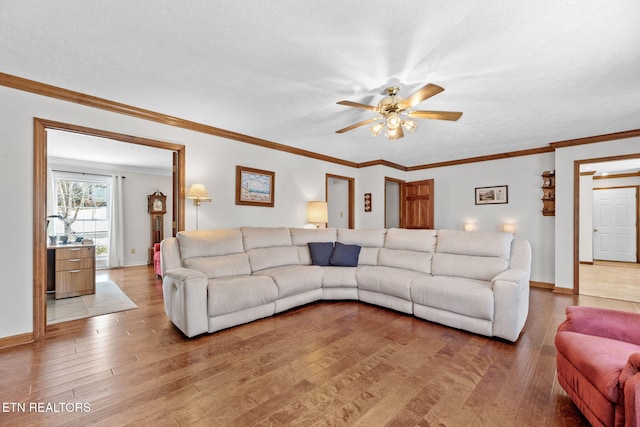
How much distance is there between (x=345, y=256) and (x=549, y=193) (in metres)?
3.61

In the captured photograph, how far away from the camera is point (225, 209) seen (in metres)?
4.02

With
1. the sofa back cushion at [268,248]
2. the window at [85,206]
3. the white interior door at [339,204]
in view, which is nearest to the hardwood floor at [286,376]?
the sofa back cushion at [268,248]

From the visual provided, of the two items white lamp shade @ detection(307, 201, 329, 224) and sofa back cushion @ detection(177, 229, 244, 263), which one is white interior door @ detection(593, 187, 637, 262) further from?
sofa back cushion @ detection(177, 229, 244, 263)

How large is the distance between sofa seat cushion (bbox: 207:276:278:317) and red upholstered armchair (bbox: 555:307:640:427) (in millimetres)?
2438

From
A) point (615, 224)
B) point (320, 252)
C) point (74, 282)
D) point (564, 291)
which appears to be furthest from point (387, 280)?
point (615, 224)

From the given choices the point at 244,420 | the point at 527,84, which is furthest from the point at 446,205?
the point at 244,420

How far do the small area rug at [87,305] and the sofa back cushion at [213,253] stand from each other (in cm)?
121

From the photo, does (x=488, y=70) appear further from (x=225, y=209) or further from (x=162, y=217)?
(x=162, y=217)

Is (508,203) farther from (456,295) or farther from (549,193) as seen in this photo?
(456,295)

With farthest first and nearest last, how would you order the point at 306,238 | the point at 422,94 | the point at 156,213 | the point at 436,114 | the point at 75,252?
the point at 156,213
the point at 306,238
the point at 75,252
the point at 436,114
the point at 422,94

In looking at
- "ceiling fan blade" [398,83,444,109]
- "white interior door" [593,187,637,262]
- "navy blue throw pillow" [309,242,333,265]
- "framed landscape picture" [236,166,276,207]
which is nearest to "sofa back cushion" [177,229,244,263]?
"framed landscape picture" [236,166,276,207]

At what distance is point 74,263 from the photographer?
4.05 m

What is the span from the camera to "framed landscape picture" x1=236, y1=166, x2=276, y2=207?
414cm

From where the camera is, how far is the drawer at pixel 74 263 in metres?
3.96
